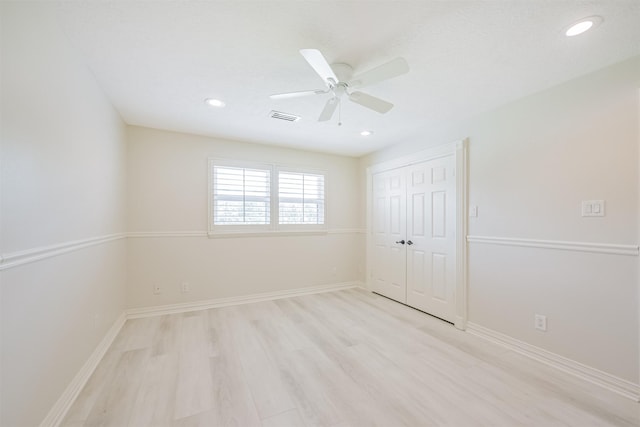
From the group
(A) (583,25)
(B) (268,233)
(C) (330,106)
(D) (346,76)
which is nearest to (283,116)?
(C) (330,106)

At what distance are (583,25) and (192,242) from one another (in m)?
4.12

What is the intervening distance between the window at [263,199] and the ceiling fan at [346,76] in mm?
1976

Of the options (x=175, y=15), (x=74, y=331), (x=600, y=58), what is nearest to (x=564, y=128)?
(x=600, y=58)

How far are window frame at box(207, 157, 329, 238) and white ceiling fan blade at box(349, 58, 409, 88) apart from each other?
96.1 inches

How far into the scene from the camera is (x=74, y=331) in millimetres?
1818

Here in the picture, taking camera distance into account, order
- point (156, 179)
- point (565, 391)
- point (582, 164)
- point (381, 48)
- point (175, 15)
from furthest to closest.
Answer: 1. point (156, 179)
2. point (582, 164)
3. point (565, 391)
4. point (381, 48)
5. point (175, 15)

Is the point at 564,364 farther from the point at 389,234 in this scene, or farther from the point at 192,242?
the point at 192,242

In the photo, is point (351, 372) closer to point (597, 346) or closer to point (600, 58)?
point (597, 346)

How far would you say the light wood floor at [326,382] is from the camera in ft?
5.29

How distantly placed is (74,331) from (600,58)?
415 centimetres

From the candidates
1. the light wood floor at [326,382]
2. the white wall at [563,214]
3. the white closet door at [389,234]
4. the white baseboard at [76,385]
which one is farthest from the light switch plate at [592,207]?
the white baseboard at [76,385]

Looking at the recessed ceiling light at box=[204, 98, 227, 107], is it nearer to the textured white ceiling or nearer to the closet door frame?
the textured white ceiling

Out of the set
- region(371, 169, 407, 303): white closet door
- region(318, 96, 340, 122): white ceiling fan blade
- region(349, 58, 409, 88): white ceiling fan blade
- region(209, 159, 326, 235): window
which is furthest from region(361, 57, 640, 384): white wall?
region(209, 159, 326, 235): window

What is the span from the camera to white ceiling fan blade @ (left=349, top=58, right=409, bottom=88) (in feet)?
5.15
